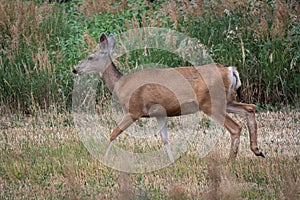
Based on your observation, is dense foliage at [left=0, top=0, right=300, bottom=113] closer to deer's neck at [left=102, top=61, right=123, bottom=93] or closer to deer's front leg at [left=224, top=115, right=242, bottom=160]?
deer's neck at [left=102, top=61, right=123, bottom=93]

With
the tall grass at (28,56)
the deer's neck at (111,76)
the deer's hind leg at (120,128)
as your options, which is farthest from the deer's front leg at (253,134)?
the tall grass at (28,56)

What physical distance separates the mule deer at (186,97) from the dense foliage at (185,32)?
255 centimetres

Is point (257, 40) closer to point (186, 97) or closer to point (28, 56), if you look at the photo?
point (186, 97)

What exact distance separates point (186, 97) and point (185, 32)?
11.2ft

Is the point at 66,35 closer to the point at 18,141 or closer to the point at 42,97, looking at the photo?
the point at 42,97

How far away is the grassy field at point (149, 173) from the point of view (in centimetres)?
615

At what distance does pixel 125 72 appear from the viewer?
36.2 ft

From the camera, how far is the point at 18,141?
8.84m

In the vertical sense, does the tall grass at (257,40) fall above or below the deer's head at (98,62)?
below

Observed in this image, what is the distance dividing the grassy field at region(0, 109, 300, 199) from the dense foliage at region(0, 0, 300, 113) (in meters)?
1.47

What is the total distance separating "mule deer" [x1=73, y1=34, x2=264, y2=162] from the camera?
26.5 feet

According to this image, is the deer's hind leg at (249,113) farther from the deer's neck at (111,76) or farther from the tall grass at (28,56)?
the tall grass at (28,56)

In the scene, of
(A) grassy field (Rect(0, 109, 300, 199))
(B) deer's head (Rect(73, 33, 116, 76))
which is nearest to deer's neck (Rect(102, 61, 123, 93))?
(B) deer's head (Rect(73, 33, 116, 76))

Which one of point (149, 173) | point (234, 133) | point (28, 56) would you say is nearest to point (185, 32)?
point (28, 56)
